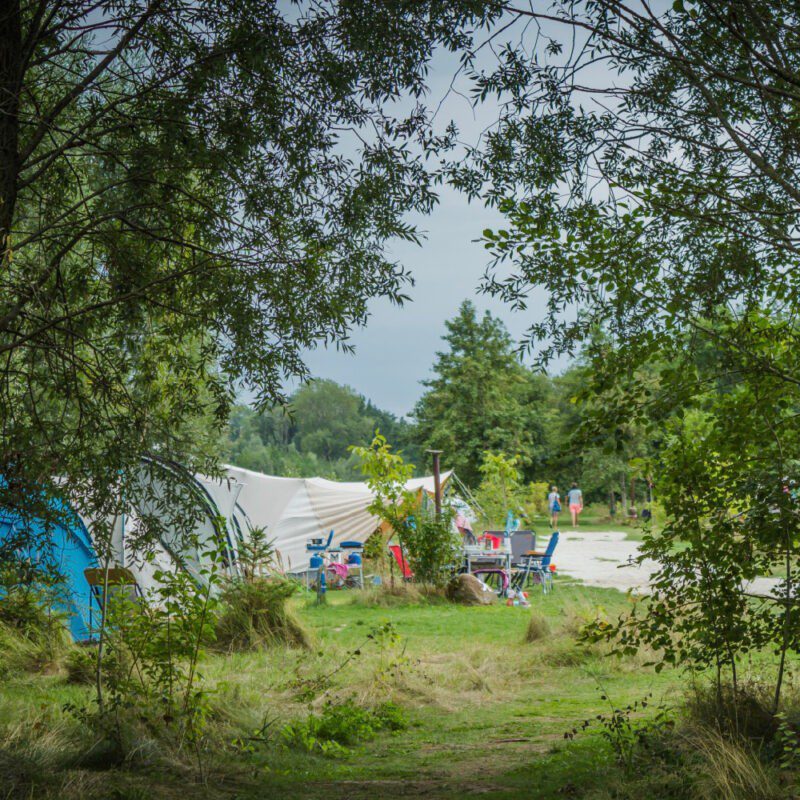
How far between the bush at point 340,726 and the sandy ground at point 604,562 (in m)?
4.44

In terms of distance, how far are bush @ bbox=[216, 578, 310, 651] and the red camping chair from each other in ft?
17.7

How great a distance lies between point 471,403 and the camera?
4084 centimetres

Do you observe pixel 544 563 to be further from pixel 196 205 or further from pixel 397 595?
pixel 196 205

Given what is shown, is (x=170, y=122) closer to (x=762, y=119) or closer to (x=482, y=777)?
(x=762, y=119)

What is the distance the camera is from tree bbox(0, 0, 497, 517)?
502 centimetres

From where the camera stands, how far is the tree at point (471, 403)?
4009 centimetres

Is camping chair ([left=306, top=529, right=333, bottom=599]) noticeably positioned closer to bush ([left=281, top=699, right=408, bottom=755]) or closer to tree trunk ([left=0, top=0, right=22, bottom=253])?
bush ([left=281, top=699, right=408, bottom=755])

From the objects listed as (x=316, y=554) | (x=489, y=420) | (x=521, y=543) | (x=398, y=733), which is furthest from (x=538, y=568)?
(x=489, y=420)

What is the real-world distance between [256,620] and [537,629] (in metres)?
2.98

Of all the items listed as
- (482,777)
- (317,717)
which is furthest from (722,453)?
(317,717)

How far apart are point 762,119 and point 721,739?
324 centimetres

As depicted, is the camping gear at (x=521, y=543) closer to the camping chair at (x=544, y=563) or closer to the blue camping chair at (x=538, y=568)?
the blue camping chair at (x=538, y=568)

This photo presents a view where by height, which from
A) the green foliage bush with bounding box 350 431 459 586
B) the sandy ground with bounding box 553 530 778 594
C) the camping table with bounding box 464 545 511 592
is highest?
the green foliage bush with bounding box 350 431 459 586

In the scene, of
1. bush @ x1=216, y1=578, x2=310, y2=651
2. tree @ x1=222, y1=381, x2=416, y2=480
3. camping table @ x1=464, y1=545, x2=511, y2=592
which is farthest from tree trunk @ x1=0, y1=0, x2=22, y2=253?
tree @ x1=222, y1=381, x2=416, y2=480
